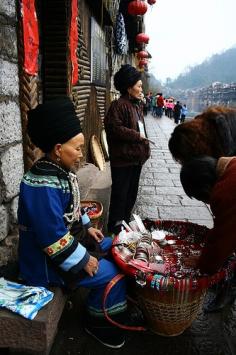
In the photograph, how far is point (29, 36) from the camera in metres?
3.33

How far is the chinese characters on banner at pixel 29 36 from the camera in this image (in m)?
3.20

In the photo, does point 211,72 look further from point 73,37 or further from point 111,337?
point 111,337

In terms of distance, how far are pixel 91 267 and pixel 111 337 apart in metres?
0.62

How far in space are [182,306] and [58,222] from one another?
3.52ft

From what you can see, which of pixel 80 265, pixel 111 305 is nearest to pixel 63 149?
pixel 80 265

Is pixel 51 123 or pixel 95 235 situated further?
pixel 95 235

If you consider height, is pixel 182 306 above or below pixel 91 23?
below

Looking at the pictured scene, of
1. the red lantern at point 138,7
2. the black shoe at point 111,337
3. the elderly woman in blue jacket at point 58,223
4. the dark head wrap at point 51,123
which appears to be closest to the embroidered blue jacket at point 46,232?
the elderly woman in blue jacket at point 58,223

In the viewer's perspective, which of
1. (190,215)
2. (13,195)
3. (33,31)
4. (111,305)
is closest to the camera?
(111,305)

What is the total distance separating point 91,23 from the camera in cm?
727

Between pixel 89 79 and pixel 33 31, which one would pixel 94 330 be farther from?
pixel 89 79

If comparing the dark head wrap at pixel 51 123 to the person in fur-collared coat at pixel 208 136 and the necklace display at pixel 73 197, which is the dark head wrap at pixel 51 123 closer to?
the necklace display at pixel 73 197

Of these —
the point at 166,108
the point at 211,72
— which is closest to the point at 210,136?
the point at 166,108

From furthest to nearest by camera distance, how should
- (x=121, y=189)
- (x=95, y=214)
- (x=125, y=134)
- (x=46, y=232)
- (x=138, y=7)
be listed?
(x=138, y=7) → (x=121, y=189) → (x=125, y=134) → (x=95, y=214) → (x=46, y=232)
